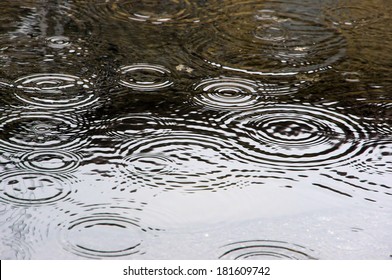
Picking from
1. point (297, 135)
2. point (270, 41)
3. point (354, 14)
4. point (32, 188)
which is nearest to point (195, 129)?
point (297, 135)

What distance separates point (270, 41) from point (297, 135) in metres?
0.81

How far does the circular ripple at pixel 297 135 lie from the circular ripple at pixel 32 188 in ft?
2.06

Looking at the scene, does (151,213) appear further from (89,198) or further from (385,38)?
(385,38)

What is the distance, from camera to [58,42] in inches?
131

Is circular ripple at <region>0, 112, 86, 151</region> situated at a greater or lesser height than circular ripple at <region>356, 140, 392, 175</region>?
greater

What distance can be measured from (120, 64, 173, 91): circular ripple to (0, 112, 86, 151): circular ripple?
33cm

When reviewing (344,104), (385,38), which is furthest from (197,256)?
(385,38)

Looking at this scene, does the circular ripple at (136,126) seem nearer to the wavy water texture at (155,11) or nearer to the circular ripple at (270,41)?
the circular ripple at (270,41)

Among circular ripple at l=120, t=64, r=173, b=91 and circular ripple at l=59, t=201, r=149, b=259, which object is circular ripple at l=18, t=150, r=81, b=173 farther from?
circular ripple at l=120, t=64, r=173, b=91

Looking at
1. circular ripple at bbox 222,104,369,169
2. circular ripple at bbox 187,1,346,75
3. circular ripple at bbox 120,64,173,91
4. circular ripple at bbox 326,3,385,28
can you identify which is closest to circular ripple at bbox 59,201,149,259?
circular ripple at bbox 222,104,369,169

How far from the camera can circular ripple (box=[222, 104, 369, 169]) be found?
258 centimetres

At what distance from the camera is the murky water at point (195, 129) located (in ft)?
7.31

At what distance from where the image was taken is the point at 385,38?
11.4 ft

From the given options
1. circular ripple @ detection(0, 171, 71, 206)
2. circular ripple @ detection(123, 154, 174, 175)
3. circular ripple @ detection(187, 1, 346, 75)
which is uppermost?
circular ripple @ detection(187, 1, 346, 75)
